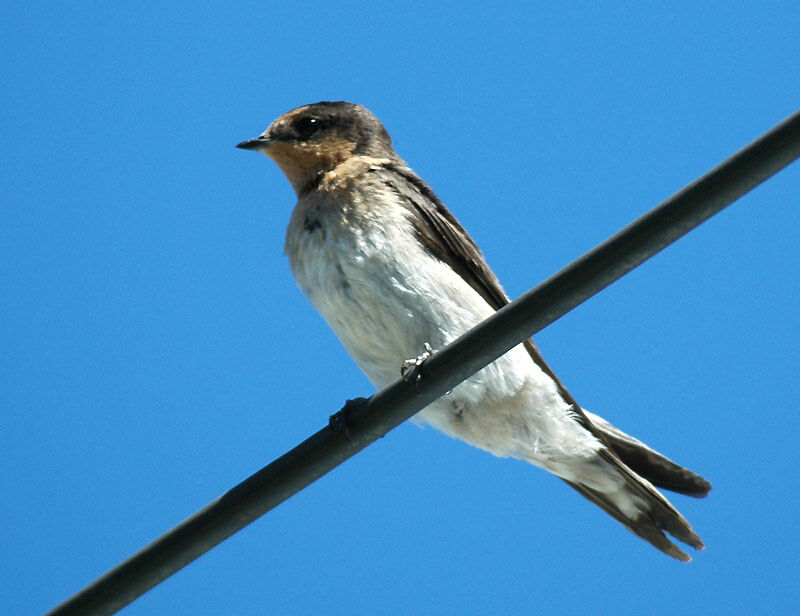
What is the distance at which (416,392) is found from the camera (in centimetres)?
299

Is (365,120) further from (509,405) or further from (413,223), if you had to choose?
(509,405)

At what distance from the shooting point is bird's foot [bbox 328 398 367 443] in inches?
119

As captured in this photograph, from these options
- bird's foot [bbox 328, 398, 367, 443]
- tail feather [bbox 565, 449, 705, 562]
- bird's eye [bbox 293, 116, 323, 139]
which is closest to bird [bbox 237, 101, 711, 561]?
tail feather [bbox 565, 449, 705, 562]

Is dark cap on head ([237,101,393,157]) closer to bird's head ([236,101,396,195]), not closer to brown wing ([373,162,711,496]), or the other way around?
bird's head ([236,101,396,195])

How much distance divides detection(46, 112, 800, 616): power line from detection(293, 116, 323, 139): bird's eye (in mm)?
2629

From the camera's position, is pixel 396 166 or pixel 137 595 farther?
pixel 396 166

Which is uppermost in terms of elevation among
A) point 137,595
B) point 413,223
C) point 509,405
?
point 413,223

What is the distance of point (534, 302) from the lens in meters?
2.71

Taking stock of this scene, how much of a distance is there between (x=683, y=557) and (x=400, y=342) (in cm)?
158

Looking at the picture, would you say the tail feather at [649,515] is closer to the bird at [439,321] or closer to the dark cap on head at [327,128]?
the bird at [439,321]

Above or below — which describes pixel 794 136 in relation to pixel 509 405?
below

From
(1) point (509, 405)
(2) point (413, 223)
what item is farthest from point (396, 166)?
(1) point (509, 405)

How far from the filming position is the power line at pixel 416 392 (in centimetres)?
250

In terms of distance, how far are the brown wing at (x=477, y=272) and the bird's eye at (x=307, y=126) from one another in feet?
2.04
